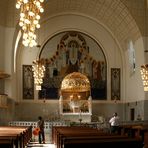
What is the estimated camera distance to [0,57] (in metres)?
22.6

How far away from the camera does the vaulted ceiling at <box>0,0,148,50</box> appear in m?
22.6

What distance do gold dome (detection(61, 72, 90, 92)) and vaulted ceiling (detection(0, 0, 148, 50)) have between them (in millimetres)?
4391

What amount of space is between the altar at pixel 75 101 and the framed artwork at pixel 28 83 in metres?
2.25

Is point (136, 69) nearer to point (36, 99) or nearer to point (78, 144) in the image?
point (36, 99)

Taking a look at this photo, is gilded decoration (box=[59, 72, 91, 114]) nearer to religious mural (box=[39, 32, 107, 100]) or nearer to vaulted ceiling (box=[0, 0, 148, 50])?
religious mural (box=[39, 32, 107, 100])

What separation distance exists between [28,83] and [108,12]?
783cm

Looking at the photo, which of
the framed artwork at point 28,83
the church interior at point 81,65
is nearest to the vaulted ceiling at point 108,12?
the church interior at point 81,65

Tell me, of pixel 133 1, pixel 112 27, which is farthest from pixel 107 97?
pixel 133 1

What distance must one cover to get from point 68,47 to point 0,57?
740 cm

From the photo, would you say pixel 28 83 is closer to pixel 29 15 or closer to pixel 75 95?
pixel 75 95

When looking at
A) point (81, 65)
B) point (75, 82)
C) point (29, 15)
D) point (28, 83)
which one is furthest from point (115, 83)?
point (29, 15)

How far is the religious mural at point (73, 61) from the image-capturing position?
28094 millimetres

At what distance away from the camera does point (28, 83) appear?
27.8 meters

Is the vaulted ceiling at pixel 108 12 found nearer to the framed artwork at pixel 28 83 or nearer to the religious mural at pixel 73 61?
the religious mural at pixel 73 61
